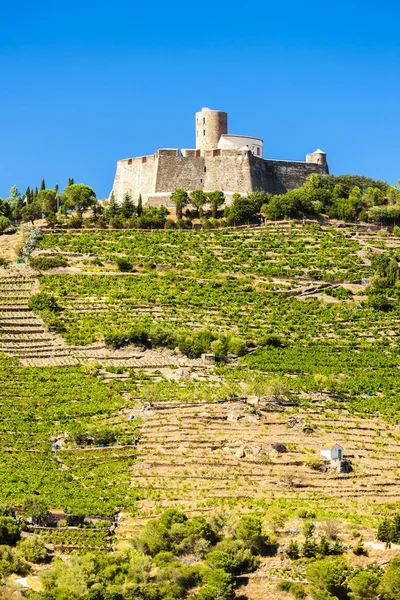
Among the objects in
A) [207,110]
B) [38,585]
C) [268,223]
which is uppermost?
[207,110]

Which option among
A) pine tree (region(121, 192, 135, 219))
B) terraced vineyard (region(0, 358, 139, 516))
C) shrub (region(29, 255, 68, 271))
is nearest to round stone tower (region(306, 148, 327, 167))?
pine tree (region(121, 192, 135, 219))

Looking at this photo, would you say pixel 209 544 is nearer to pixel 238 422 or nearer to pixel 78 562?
pixel 78 562

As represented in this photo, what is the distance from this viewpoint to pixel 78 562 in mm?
39719

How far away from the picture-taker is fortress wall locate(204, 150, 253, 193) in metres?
86.8

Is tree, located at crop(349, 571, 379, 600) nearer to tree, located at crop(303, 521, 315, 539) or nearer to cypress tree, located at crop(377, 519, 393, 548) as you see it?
cypress tree, located at crop(377, 519, 393, 548)

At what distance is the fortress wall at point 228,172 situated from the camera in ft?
285

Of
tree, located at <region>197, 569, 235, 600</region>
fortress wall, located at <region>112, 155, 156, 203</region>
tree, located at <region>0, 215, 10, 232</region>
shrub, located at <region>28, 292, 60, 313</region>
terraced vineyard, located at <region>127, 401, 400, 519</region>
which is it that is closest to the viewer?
tree, located at <region>197, 569, 235, 600</region>

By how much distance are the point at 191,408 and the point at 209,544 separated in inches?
511

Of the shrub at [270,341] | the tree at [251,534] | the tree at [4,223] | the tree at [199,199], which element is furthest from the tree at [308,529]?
the tree at [4,223]

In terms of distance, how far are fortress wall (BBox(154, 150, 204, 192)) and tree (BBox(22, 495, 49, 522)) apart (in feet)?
148

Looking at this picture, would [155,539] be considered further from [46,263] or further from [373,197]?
[373,197]

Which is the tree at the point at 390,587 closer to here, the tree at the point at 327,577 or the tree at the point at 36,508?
the tree at the point at 327,577

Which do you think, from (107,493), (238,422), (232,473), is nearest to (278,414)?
(238,422)

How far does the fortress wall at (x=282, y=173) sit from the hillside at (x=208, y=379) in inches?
417
